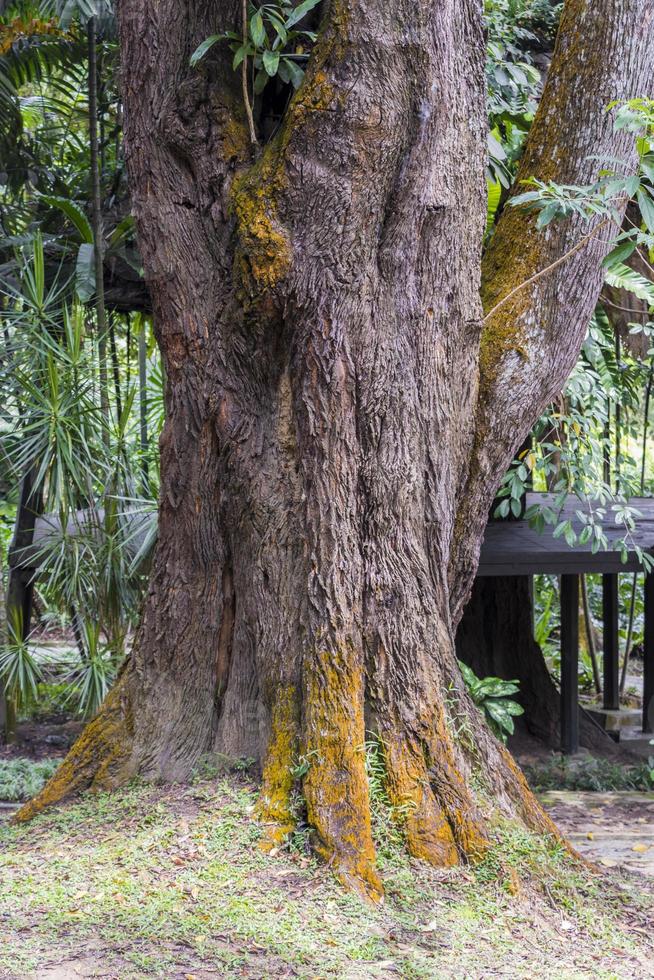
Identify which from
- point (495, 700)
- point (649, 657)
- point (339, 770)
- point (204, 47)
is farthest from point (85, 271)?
point (649, 657)

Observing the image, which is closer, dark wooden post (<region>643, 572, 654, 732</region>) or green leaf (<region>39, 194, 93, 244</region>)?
green leaf (<region>39, 194, 93, 244</region>)

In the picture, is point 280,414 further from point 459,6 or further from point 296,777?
point 459,6

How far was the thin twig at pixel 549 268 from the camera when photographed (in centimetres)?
373

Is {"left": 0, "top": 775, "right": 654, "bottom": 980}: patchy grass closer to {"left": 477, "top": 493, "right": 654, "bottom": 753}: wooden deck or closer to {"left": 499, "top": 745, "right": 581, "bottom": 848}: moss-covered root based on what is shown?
{"left": 499, "top": 745, "right": 581, "bottom": 848}: moss-covered root

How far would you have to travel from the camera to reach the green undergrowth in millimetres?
6238

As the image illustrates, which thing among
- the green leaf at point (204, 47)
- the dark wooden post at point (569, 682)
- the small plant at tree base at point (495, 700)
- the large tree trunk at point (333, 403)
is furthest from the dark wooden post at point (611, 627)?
the green leaf at point (204, 47)

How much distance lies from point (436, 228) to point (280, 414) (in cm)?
91

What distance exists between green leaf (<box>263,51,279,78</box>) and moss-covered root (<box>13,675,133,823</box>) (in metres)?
2.42

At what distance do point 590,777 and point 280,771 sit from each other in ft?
12.2

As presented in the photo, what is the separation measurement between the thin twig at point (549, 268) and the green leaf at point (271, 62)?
122cm

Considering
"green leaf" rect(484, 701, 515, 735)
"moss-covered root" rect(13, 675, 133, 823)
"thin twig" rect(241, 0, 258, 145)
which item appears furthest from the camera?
"green leaf" rect(484, 701, 515, 735)

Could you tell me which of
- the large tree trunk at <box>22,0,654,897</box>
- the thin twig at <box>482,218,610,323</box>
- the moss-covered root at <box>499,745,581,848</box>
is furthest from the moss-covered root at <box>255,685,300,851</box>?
the thin twig at <box>482,218,610,323</box>

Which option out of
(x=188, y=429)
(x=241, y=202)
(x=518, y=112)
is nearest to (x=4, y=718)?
(x=188, y=429)

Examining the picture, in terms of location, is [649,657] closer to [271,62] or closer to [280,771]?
[280,771]
